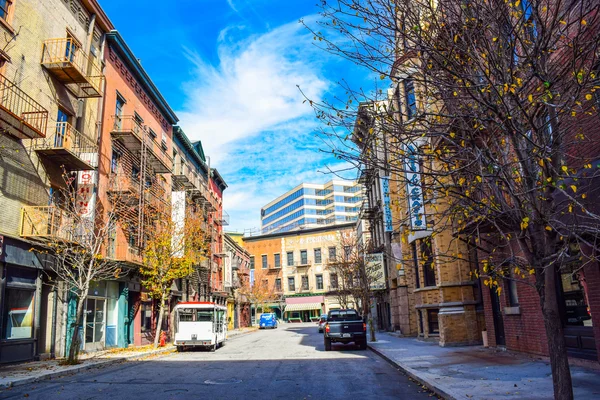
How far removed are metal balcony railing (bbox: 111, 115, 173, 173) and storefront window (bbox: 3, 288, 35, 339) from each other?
386 inches

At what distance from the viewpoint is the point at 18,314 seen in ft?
54.5

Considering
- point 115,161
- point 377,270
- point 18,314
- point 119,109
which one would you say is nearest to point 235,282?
point 377,270

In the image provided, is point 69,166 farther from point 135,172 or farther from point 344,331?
point 344,331

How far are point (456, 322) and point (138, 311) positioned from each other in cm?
1729

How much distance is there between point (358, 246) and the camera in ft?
142

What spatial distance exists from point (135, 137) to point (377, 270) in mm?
18661

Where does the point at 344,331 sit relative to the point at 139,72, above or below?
below

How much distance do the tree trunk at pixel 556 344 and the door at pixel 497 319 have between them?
36.5 feet

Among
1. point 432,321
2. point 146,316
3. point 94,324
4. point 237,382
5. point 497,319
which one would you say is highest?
point 146,316

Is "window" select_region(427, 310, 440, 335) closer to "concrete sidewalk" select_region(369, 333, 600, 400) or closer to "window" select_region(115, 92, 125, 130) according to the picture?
"concrete sidewalk" select_region(369, 333, 600, 400)

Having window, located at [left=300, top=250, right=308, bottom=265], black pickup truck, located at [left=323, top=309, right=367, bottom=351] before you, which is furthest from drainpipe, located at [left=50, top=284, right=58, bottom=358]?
window, located at [left=300, top=250, right=308, bottom=265]

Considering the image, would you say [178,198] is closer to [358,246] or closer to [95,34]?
[95,34]

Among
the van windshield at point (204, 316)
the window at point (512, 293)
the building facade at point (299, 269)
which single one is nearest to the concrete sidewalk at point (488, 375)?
the window at point (512, 293)

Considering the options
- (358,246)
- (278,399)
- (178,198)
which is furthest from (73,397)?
(358,246)
